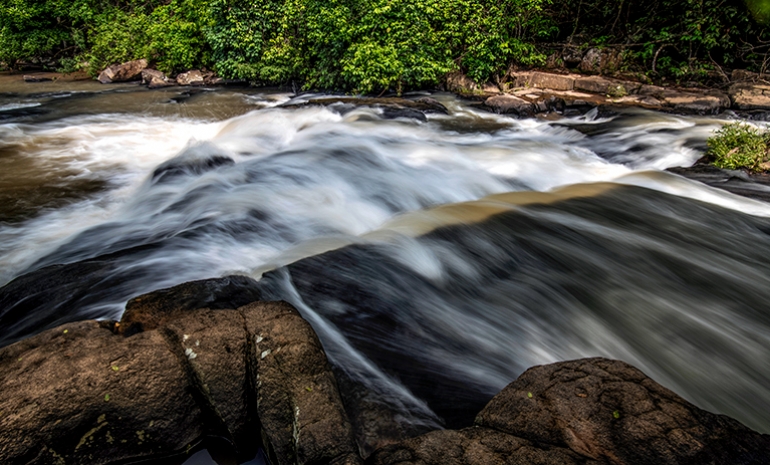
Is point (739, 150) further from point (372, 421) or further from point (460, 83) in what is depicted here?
point (372, 421)

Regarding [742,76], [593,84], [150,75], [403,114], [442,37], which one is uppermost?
[442,37]

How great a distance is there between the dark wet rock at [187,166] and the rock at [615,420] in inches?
224

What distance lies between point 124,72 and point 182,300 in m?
16.8

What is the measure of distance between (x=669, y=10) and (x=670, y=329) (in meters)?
12.0

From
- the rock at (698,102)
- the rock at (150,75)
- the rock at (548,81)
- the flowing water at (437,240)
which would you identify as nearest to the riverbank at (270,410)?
the flowing water at (437,240)

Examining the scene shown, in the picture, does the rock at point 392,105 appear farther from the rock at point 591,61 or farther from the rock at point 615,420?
the rock at point 615,420

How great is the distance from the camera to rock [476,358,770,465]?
2053 millimetres

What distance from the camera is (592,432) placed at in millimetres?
2164

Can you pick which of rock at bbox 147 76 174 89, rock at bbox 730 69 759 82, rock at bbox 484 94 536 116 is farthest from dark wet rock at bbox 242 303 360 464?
rock at bbox 147 76 174 89

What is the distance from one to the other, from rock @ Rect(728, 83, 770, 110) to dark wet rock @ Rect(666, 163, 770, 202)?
4276 mm

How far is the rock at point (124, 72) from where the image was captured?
16.6 metres

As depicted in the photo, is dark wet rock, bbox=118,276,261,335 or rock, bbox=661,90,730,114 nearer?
dark wet rock, bbox=118,276,261,335

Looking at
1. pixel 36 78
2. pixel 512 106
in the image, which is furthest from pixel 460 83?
pixel 36 78

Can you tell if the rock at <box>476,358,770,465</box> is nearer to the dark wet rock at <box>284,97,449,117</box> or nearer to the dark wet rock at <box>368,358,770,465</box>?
the dark wet rock at <box>368,358,770,465</box>
